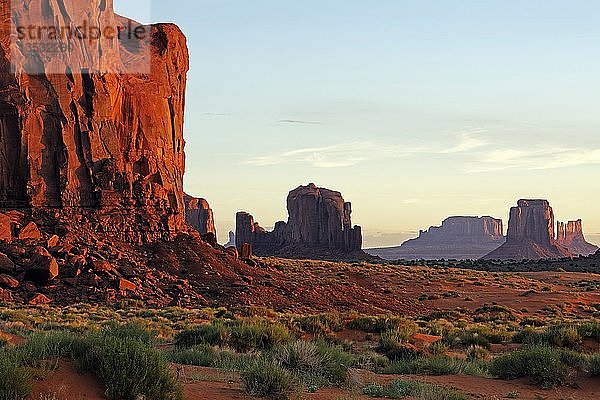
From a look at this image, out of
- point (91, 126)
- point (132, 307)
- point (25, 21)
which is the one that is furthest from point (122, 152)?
point (132, 307)

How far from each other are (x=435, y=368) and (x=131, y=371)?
6.81 m

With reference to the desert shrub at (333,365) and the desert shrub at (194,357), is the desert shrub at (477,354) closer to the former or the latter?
the desert shrub at (333,365)

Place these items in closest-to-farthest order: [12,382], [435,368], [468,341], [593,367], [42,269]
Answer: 1. [12,382]
2. [593,367]
3. [435,368]
4. [468,341]
5. [42,269]

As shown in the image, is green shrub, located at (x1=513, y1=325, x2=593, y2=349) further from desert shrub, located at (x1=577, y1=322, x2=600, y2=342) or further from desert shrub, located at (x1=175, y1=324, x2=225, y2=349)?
desert shrub, located at (x1=175, y1=324, x2=225, y2=349)

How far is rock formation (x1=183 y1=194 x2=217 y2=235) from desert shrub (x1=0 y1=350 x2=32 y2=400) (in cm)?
12074

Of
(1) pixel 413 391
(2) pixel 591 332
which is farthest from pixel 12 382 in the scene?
(2) pixel 591 332

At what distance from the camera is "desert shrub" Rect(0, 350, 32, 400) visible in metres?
6.99

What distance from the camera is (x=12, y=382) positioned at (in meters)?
7.08

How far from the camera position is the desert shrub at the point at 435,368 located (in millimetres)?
12648

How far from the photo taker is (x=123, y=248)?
40406mm

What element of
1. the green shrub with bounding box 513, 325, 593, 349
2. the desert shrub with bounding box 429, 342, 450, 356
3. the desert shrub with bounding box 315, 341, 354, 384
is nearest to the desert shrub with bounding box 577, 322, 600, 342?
the green shrub with bounding box 513, 325, 593, 349
